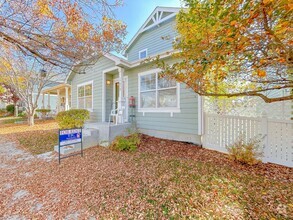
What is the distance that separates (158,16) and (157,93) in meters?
5.36

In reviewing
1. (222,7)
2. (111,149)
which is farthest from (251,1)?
(111,149)

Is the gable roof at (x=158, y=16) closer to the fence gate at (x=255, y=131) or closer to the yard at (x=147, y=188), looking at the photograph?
the fence gate at (x=255, y=131)

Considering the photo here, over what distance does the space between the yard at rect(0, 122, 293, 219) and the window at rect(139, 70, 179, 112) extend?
2.39 metres

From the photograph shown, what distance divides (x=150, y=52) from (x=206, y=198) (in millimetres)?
8410

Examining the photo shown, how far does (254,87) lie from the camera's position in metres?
4.77

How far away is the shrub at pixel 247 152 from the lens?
3.83 m

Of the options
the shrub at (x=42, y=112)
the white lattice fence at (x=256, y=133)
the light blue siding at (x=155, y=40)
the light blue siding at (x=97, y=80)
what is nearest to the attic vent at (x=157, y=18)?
the light blue siding at (x=155, y=40)

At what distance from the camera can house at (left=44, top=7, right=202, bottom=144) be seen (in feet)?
19.1

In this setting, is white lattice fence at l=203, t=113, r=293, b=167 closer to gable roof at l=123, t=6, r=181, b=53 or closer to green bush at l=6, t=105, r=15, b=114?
gable roof at l=123, t=6, r=181, b=53

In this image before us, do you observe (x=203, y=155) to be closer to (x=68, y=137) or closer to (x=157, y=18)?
(x=68, y=137)

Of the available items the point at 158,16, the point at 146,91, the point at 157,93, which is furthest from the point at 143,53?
the point at 157,93

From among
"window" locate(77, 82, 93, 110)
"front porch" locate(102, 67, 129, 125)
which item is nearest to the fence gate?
"front porch" locate(102, 67, 129, 125)

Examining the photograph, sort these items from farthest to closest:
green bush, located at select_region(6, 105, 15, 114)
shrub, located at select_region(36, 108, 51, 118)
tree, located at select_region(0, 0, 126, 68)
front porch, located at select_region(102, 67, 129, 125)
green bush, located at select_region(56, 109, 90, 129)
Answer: green bush, located at select_region(6, 105, 15, 114) → shrub, located at select_region(36, 108, 51, 118) → front porch, located at select_region(102, 67, 129, 125) → green bush, located at select_region(56, 109, 90, 129) → tree, located at select_region(0, 0, 126, 68)

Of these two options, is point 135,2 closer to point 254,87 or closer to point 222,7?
point 222,7
